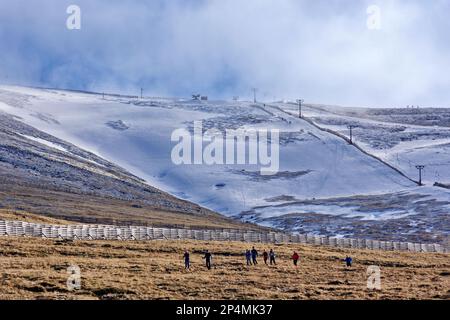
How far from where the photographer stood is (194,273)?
47.4 metres

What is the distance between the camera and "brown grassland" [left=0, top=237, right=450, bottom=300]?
37406 millimetres

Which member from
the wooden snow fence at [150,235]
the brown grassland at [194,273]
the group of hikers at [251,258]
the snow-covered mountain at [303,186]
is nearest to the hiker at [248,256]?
the group of hikers at [251,258]

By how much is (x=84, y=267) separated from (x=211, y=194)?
10661cm

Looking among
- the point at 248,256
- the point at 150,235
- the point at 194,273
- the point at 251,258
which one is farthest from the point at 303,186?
the point at 194,273

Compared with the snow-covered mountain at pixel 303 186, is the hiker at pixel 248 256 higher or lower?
lower

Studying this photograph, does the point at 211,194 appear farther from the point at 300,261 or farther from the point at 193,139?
the point at 300,261

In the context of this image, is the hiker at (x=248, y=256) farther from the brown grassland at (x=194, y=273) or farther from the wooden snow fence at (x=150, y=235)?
the wooden snow fence at (x=150, y=235)

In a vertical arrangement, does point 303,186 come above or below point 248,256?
above

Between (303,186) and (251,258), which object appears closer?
(251,258)

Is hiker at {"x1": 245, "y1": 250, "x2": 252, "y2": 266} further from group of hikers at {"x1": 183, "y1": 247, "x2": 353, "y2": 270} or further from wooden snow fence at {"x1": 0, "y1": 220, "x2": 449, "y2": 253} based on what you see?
wooden snow fence at {"x1": 0, "y1": 220, "x2": 449, "y2": 253}

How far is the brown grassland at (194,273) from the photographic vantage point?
37406 mm

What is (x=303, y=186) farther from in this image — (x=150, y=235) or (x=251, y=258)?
(x=251, y=258)
